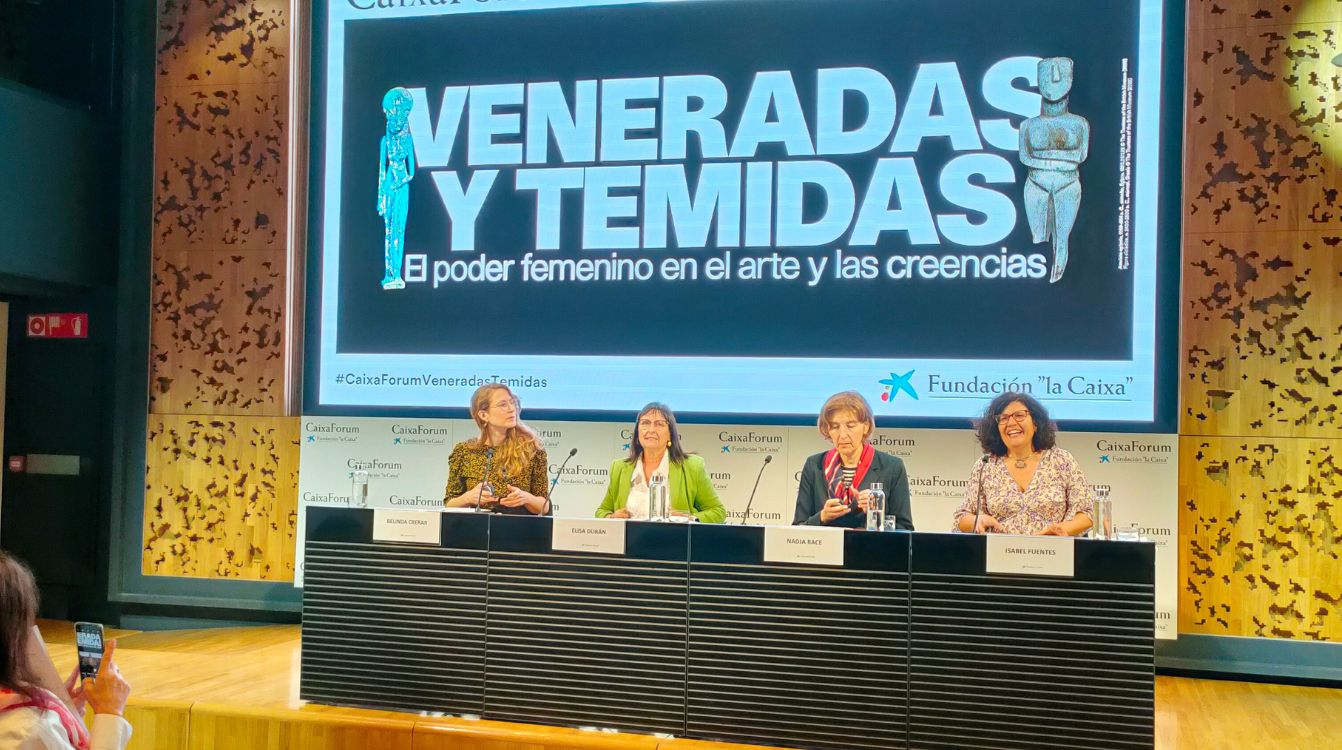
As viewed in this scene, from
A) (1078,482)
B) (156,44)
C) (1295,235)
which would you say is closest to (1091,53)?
(1295,235)

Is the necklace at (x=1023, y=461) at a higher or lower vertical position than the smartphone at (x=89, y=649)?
higher

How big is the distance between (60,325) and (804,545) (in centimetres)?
461

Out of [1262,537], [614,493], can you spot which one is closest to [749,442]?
[614,493]

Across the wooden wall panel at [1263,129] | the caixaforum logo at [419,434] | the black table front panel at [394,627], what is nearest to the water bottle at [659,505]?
the black table front panel at [394,627]

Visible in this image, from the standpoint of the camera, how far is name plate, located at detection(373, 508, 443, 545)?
3496 mm

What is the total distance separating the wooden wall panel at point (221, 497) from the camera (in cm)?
575

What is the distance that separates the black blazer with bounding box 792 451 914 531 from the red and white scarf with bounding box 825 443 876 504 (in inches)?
0.5

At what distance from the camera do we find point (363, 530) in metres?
3.57

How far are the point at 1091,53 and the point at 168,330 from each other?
4.81m

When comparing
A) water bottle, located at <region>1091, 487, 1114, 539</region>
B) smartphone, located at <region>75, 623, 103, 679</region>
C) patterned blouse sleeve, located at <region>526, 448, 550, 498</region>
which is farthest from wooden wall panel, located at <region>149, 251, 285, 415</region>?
water bottle, located at <region>1091, 487, 1114, 539</region>

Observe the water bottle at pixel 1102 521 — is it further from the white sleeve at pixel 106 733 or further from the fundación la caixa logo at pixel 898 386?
the white sleeve at pixel 106 733

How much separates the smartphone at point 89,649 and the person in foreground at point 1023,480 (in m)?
2.60

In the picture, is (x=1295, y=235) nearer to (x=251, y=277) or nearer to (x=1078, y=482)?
(x=1078, y=482)

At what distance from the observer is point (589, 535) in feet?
11.1
